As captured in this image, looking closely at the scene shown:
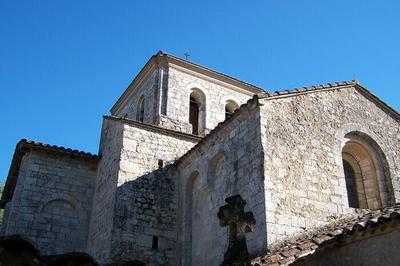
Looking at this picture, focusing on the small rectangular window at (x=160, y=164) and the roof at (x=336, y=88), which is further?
the small rectangular window at (x=160, y=164)

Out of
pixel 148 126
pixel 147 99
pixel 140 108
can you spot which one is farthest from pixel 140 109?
A: pixel 148 126

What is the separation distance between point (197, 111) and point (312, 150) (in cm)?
724

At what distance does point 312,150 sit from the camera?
9477 mm

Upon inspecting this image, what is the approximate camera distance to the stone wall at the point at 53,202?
12.3 metres

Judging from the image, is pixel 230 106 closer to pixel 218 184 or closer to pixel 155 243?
pixel 218 184

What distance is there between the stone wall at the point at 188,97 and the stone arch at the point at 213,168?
401 cm

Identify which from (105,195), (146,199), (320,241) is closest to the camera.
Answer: (320,241)

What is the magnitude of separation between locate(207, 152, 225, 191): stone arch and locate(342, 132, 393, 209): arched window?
2.88m

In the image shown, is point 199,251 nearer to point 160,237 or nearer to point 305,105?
point 160,237

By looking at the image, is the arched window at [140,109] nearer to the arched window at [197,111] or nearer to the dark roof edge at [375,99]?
the arched window at [197,111]

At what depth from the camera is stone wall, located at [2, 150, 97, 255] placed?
12.3m

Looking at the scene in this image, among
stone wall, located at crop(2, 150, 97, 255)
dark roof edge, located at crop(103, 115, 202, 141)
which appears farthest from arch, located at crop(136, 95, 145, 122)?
dark roof edge, located at crop(103, 115, 202, 141)

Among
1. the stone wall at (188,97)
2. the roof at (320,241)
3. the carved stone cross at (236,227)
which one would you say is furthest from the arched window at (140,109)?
the carved stone cross at (236,227)

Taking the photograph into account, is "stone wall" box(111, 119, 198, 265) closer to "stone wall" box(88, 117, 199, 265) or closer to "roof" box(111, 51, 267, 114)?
"stone wall" box(88, 117, 199, 265)
